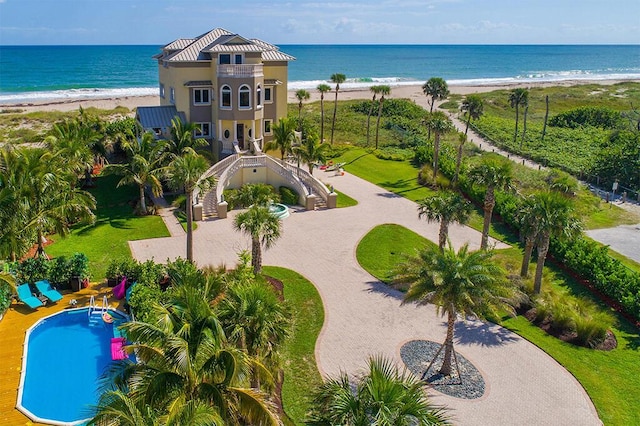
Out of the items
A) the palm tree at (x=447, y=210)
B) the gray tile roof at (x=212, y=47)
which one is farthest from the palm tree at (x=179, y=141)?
the palm tree at (x=447, y=210)

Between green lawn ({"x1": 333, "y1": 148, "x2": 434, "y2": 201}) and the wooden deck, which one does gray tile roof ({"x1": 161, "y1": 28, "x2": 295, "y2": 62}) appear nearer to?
green lawn ({"x1": 333, "y1": 148, "x2": 434, "y2": 201})

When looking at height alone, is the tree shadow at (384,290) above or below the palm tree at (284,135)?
below

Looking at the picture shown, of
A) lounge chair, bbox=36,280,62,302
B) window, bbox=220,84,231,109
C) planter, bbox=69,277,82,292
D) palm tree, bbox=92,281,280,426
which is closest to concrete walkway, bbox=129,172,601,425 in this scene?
planter, bbox=69,277,82,292

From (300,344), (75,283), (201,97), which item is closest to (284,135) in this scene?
(201,97)

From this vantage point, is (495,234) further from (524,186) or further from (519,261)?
(524,186)

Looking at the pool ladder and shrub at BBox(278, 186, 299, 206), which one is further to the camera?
shrub at BBox(278, 186, 299, 206)

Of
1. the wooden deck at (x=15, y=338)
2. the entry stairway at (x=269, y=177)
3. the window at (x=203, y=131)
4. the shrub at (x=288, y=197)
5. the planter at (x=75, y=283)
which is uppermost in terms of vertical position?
the window at (x=203, y=131)

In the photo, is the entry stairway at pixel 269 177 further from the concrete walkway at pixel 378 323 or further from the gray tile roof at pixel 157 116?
the gray tile roof at pixel 157 116

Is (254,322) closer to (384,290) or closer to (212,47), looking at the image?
(384,290)

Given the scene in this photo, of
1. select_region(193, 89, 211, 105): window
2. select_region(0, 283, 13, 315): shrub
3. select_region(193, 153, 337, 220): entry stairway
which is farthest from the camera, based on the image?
select_region(193, 89, 211, 105): window
